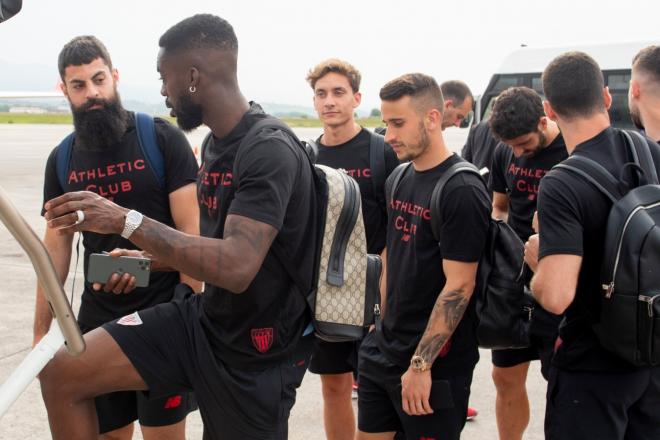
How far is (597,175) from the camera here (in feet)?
8.00

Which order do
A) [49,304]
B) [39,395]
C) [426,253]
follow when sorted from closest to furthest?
[49,304] → [426,253] → [39,395]

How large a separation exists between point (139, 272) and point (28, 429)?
238cm

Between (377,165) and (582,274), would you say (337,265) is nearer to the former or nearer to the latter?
(582,274)

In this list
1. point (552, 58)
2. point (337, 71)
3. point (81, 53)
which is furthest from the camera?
point (552, 58)

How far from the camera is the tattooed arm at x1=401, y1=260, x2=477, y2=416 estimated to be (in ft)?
9.21

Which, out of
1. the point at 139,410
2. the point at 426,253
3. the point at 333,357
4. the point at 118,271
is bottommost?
the point at 333,357

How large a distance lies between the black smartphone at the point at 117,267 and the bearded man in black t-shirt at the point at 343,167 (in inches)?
65.7

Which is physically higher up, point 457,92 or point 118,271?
point 457,92

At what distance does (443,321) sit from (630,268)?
0.75 m

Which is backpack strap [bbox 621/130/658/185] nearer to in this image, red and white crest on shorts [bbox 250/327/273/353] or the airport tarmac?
red and white crest on shorts [bbox 250/327/273/353]

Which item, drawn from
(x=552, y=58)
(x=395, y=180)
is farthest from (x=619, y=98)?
(x=395, y=180)

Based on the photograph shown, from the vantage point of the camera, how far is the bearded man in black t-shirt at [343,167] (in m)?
4.02

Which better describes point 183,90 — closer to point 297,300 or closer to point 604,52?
point 297,300

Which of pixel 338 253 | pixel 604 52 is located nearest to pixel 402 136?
pixel 338 253
